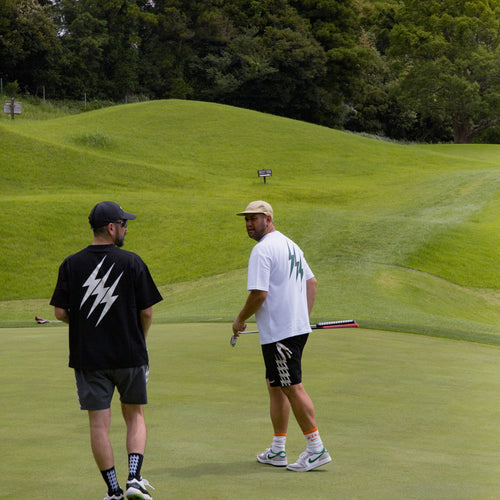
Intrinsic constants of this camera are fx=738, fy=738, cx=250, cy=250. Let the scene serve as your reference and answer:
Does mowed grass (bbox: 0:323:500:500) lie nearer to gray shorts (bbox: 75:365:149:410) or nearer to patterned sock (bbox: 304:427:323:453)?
patterned sock (bbox: 304:427:323:453)

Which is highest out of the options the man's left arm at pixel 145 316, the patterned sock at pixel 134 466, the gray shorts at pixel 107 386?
the man's left arm at pixel 145 316

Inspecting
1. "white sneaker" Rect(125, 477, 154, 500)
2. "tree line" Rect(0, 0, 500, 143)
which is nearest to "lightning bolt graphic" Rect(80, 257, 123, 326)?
"white sneaker" Rect(125, 477, 154, 500)

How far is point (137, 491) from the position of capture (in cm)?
435

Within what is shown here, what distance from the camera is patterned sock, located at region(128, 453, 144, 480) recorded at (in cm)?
455

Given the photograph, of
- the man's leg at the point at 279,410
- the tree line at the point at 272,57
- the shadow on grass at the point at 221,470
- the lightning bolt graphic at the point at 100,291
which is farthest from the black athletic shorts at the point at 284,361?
the tree line at the point at 272,57

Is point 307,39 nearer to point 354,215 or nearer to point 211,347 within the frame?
point 354,215

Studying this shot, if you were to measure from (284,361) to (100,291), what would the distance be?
59.9 inches

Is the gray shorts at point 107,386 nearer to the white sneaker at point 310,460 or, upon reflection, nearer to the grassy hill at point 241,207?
the white sneaker at point 310,460

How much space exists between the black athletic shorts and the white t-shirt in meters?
0.05

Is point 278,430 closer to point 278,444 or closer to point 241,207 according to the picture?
point 278,444

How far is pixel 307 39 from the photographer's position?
209 feet

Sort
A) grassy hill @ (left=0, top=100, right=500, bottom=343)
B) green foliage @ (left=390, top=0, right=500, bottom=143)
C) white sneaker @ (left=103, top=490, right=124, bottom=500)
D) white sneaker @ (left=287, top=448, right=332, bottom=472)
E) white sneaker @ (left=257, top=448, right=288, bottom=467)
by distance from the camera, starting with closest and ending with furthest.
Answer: white sneaker @ (left=103, top=490, right=124, bottom=500)
white sneaker @ (left=287, top=448, right=332, bottom=472)
white sneaker @ (left=257, top=448, right=288, bottom=467)
grassy hill @ (left=0, top=100, right=500, bottom=343)
green foliage @ (left=390, top=0, right=500, bottom=143)

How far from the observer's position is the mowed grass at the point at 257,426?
481cm

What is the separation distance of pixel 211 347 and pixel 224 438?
5.49m
